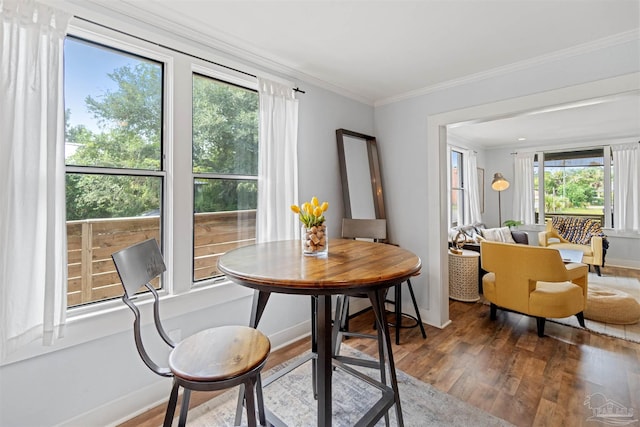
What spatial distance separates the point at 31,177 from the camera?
4.70 feet

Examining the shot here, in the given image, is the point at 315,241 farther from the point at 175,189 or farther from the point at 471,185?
the point at 471,185

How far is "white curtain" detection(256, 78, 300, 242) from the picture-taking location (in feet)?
8.00

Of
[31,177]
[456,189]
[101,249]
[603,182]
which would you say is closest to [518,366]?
[101,249]

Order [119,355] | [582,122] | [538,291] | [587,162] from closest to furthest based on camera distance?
1. [119,355]
2. [538,291]
3. [582,122]
4. [587,162]

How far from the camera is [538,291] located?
9.18 ft

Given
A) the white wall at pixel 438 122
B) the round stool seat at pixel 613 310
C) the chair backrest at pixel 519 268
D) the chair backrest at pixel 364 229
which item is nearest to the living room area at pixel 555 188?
the round stool seat at pixel 613 310

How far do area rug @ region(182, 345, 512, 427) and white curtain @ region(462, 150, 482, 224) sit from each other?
443cm

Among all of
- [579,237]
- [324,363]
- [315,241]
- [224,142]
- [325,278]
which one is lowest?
[324,363]

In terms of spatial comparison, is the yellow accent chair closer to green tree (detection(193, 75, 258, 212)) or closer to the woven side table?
the woven side table

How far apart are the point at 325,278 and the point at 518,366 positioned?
6.89ft

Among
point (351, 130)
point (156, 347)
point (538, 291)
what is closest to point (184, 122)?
point (156, 347)

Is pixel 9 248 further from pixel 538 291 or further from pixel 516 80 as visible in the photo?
pixel 538 291

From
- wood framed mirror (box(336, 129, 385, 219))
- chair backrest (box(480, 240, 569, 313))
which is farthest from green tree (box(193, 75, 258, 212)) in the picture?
chair backrest (box(480, 240, 569, 313))

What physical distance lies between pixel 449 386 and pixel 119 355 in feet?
7.10
